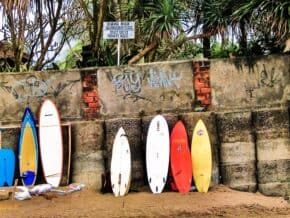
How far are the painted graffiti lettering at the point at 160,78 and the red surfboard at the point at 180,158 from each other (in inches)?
24.3

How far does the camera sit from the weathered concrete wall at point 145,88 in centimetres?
752

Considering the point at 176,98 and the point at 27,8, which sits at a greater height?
the point at 27,8

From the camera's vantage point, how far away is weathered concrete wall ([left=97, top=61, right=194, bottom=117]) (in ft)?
24.7

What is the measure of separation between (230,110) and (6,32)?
454 centimetres

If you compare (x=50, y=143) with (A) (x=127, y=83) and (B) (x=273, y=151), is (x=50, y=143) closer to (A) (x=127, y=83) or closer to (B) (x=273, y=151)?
(A) (x=127, y=83)

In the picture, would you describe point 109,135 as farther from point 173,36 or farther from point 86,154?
point 173,36

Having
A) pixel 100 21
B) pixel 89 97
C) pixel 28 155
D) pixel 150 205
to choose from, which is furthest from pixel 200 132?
pixel 100 21

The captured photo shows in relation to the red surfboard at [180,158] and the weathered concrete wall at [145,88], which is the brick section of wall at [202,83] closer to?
the weathered concrete wall at [145,88]

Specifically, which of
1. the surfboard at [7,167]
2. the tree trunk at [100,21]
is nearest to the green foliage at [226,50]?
the tree trunk at [100,21]

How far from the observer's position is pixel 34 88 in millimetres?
7535

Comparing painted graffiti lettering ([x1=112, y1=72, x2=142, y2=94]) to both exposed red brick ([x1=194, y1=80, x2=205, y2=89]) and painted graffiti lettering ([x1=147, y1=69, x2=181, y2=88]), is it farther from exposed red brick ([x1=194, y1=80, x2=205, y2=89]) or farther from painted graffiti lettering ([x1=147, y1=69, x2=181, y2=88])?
exposed red brick ([x1=194, y1=80, x2=205, y2=89])

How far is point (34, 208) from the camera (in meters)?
6.67

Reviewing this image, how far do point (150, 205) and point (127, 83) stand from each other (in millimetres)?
1824

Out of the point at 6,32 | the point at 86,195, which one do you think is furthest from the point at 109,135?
the point at 6,32
